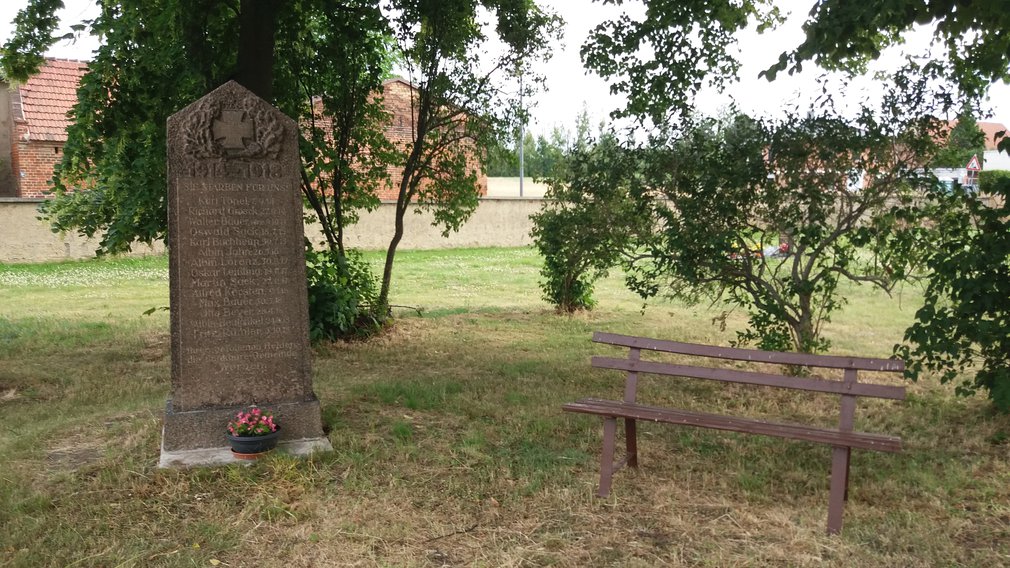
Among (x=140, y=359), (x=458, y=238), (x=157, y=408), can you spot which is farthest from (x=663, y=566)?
(x=458, y=238)

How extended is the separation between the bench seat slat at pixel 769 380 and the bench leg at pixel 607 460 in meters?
0.38

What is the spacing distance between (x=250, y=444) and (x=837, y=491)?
11.4ft

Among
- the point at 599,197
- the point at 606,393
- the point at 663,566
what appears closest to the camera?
the point at 663,566

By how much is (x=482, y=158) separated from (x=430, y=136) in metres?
0.75

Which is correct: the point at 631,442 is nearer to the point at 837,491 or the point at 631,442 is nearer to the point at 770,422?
the point at 770,422

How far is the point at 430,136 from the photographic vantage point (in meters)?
10.9

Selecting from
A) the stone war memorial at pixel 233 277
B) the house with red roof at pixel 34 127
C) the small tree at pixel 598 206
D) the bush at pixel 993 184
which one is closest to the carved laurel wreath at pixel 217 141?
the stone war memorial at pixel 233 277

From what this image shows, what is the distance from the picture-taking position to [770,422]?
4680mm

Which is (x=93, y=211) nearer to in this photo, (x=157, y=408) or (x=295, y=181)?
(x=157, y=408)

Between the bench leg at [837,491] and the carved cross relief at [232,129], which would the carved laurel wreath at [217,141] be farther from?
the bench leg at [837,491]

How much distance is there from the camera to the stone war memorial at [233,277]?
17.7ft

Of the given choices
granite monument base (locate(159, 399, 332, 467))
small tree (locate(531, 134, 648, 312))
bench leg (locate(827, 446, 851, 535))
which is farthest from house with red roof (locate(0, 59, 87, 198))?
bench leg (locate(827, 446, 851, 535))

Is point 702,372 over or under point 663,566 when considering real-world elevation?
over

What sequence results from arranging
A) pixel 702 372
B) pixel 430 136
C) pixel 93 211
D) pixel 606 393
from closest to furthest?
pixel 702 372 → pixel 606 393 → pixel 93 211 → pixel 430 136
